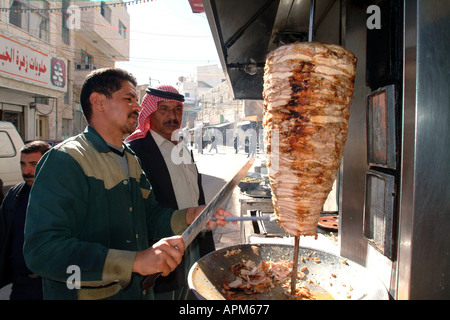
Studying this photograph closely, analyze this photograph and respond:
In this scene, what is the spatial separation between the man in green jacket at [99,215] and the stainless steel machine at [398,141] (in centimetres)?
102

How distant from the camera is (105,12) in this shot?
23.2 meters

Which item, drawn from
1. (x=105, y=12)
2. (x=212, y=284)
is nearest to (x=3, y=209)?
(x=212, y=284)

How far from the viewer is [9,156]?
302 inches

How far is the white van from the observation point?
24.7 feet

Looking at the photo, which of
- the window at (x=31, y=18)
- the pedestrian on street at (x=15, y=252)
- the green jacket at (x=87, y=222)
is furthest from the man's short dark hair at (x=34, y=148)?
the window at (x=31, y=18)

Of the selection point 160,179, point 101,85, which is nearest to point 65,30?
point 160,179

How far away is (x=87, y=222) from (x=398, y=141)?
6.27 feet

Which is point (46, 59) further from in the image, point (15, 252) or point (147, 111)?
point (15, 252)

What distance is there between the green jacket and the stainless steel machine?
4.43ft

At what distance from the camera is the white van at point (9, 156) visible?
752 centimetres

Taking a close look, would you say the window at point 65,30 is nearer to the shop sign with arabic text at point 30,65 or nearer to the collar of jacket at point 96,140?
the shop sign with arabic text at point 30,65
